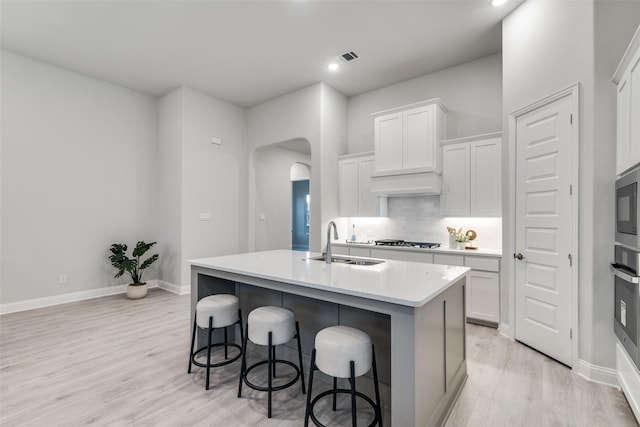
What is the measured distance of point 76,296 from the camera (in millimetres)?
4566

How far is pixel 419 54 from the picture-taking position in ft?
13.3

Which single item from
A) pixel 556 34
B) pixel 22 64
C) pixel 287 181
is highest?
pixel 22 64

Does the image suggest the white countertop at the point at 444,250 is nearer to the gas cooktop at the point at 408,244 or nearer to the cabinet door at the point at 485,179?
the gas cooktop at the point at 408,244

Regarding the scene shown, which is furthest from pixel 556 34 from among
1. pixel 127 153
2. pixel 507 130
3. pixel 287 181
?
pixel 127 153

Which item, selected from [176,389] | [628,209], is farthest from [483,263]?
[176,389]

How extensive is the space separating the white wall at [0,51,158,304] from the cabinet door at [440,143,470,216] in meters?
4.84

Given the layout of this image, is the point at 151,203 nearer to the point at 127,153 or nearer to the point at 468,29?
the point at 127,153

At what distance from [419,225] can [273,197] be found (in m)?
3.34

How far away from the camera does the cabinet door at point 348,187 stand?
4938mm

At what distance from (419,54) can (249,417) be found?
4397 mm

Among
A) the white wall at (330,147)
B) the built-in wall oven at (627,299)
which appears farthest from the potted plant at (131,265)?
the built-in wall oven at (627,299)

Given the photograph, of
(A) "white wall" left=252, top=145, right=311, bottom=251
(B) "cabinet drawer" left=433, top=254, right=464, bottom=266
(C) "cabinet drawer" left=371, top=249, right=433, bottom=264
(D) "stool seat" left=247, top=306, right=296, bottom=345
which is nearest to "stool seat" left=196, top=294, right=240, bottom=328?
(D) "stool seat" left=247, top=306, right=296, bottom=345

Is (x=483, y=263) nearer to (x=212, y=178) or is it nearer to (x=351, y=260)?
(x=351, y=260)

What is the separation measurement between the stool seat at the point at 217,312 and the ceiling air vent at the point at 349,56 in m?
3.41
